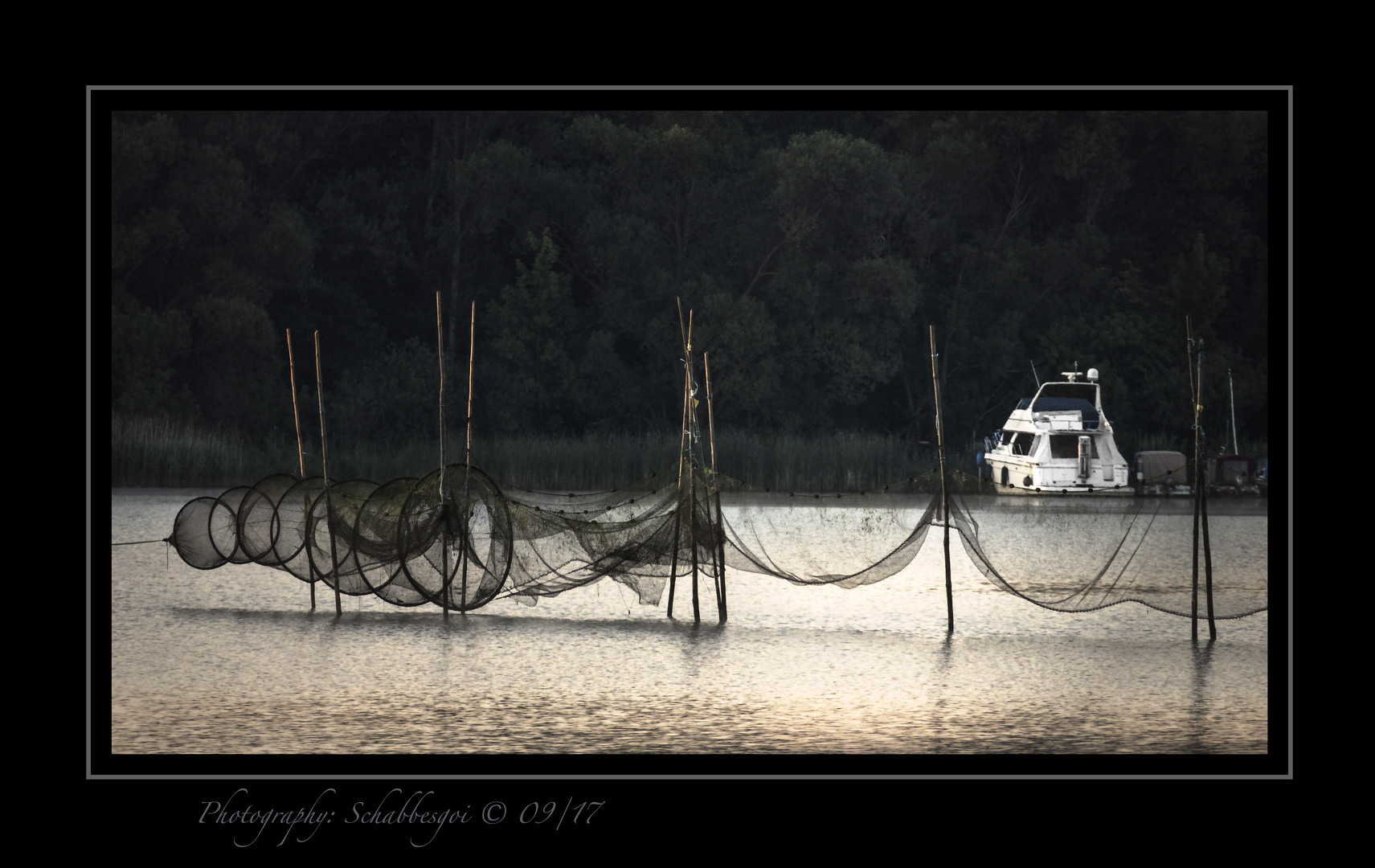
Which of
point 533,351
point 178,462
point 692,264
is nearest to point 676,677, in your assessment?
point 178,462

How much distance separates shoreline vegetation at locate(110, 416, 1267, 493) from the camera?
3064cm

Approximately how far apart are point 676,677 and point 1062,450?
18802 mm

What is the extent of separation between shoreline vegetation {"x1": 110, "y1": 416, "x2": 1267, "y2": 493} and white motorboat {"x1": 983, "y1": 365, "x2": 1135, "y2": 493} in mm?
1231

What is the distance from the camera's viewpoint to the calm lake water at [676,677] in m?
9.66

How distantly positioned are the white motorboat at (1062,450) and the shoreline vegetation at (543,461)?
1.23 m

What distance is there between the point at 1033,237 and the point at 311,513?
32.2m

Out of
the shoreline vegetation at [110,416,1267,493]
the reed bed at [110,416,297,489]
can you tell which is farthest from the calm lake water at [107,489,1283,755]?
the shoreline vegetation at [110,416,1267,493]

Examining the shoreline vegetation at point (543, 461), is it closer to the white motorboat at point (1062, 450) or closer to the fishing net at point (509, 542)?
the white motorboat at point (1062, 450)

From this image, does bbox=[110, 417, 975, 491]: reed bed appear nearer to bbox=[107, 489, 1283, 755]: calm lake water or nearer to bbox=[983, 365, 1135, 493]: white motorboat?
bbox=[983, 365, 1135, 493]: white motorboat
